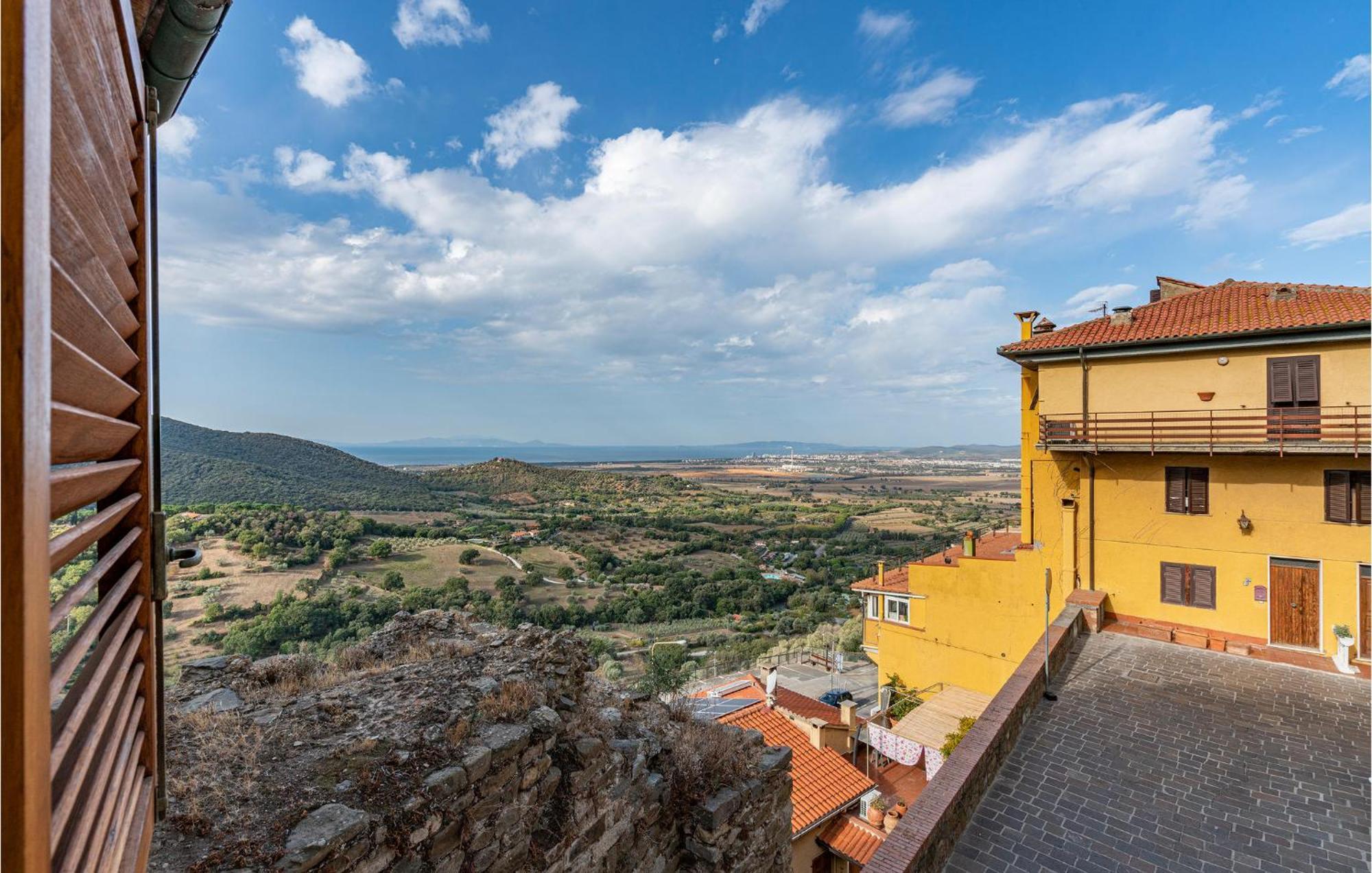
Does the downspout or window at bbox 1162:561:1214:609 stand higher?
the downspout

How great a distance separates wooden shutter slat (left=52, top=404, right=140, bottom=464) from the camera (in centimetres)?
104

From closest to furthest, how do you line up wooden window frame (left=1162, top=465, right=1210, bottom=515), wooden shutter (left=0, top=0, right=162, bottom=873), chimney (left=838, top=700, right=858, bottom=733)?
wooden shutter (left=0, top=0, right=162, bottom=873)
wooden window frame (left=1162, top=465, right=1210, bottom=515)
chimney (left=838, top=700, right=858, bottom=733)

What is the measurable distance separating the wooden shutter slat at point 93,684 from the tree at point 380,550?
2626 cm

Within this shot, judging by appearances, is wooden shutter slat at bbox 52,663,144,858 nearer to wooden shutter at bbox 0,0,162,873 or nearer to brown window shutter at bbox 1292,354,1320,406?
wooden shutter at bbox 0,0,162,873

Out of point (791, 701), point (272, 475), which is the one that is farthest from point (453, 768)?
point (272, 475)

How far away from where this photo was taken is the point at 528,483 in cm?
7206

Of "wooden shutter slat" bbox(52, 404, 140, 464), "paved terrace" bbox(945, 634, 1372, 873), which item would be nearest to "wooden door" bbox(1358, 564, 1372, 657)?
"paved terrace" bbox(945, 634, 1372, 873)

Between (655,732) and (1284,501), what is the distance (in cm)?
Result: 1157

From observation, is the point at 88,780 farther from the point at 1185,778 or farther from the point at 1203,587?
the point at 1203,587

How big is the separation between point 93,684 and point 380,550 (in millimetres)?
27370

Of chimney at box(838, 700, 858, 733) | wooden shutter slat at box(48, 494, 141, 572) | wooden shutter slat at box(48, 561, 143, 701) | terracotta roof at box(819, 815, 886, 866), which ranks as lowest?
chimney at box(838, 700, 858, 733)

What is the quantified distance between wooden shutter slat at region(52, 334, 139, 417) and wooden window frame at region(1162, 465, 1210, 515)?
14170 mm

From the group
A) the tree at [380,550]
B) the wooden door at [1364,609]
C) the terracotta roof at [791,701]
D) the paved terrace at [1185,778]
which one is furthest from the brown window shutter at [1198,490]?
the tree at [380,550]

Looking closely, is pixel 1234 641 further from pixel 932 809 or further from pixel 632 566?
pixel 632 566
